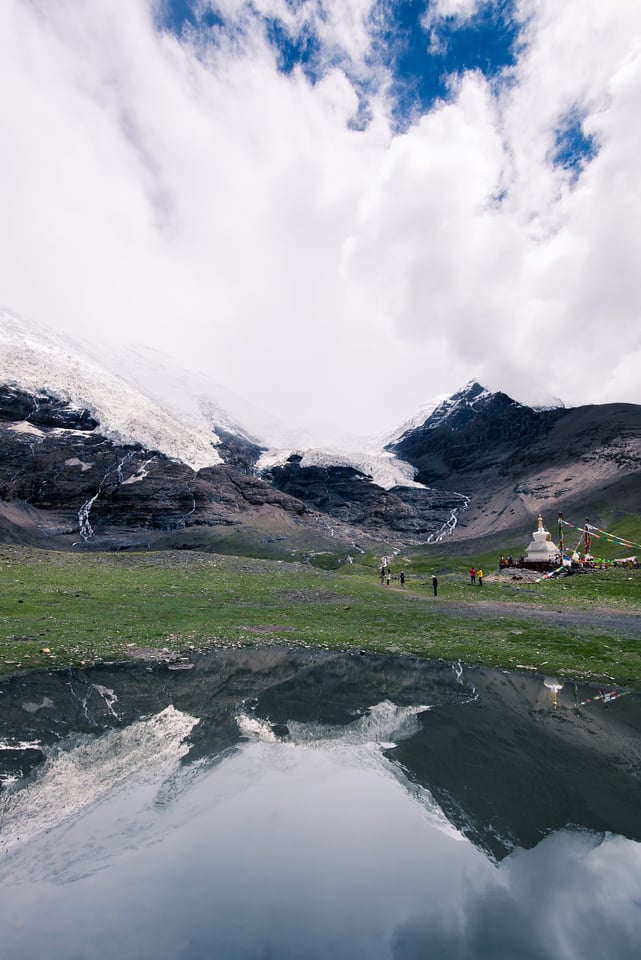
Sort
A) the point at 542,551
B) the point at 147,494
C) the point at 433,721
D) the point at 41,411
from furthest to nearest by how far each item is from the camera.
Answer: the point at 41,411, the point at 147,494, the point at 542,551, the point at 433,721

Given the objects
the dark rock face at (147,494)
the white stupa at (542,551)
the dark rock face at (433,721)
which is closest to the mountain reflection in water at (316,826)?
the dark rock face at (433,721)

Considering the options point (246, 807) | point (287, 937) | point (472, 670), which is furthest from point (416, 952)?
point (472, 670)

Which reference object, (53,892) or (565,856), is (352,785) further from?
(53,892)

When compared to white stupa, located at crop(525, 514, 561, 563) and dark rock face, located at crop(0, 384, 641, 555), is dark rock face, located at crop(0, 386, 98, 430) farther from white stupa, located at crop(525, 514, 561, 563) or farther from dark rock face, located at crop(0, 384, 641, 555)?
white stupa, located at crop(525, 514, 561, 563)

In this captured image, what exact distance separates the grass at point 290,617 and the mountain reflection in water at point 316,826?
6038 mm

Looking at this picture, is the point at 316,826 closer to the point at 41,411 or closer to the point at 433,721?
the point at 433,721

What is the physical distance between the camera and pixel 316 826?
9.34m

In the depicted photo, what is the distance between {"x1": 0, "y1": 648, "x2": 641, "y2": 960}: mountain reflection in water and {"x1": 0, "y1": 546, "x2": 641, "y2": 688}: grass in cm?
604

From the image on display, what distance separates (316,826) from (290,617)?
85.6ft

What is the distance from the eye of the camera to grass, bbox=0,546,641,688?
75.5ft

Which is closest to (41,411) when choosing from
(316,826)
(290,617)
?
(290,617)

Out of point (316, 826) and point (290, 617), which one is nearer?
point (316, 826)

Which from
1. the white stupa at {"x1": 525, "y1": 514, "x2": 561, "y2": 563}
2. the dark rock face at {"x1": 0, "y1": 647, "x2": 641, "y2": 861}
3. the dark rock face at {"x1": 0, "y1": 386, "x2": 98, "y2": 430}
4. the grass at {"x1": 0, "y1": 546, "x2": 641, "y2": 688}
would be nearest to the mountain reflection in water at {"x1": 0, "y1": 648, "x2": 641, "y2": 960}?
the dark rock face at {"x1": 0, "y1": 647, "x2": 641, "y2": 861}

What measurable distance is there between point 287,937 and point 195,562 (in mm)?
69199
